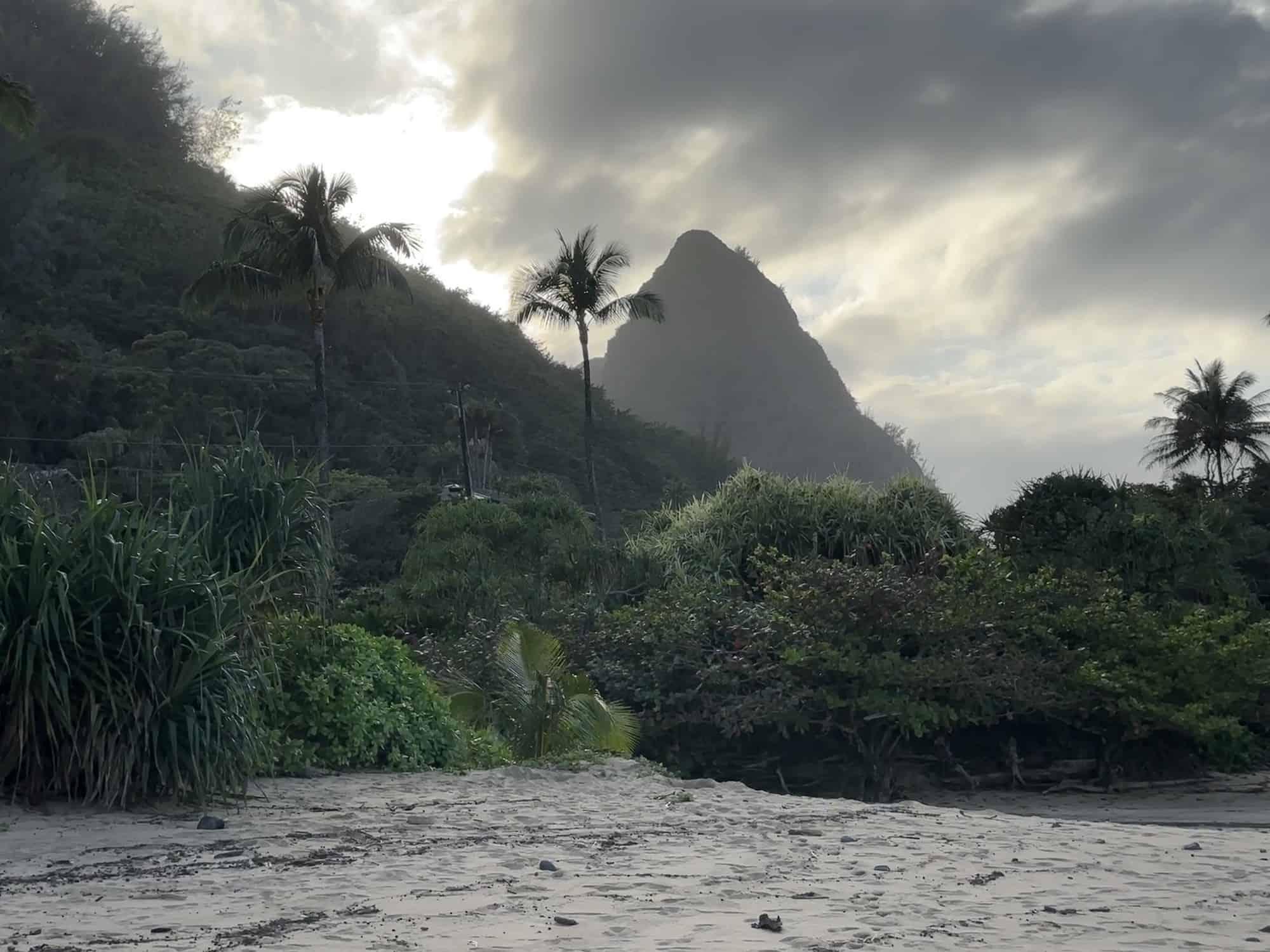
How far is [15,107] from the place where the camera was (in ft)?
55.9

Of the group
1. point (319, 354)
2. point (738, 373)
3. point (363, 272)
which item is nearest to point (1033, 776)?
point (363, 272)

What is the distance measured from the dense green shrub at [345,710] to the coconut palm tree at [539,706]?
1265 millimetres

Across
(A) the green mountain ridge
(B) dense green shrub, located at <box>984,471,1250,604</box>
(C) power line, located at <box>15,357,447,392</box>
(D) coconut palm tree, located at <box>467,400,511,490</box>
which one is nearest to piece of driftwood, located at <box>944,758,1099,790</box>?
(B) dense green shrub, located at <box>984,471,1250,604</box>

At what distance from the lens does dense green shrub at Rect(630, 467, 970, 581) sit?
1888 cm

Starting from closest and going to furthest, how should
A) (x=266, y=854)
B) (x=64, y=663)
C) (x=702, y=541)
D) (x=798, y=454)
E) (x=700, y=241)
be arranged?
(x=266, y=854), (x=64, y=663), (x=702, y=541), (x=798, y=454), (x=700, y=241)

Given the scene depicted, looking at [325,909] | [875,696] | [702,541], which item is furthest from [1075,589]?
[325,909]

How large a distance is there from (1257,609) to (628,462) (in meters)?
37.9

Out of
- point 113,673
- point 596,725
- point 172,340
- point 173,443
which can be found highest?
point 172,340

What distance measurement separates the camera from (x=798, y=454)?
383 feet

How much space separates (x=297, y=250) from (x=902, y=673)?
1632 centimetres

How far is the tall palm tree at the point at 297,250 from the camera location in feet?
80.0

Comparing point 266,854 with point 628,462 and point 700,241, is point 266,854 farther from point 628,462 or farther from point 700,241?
point 700,241

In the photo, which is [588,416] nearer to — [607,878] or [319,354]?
[319,354]

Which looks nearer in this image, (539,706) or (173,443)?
(539,706)
